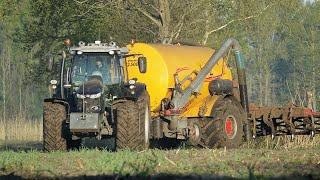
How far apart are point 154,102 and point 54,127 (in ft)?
9.73

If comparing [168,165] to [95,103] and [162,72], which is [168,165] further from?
[162,72]

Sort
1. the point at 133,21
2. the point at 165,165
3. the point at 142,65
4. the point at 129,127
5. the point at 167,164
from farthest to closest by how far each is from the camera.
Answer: the point at 133,21 < the point at 142,65 < the point at 129,127 < the point at 167,164 < the point at 165,165

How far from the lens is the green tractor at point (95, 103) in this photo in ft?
54.0

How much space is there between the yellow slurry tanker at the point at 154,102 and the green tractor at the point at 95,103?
0.07 feet

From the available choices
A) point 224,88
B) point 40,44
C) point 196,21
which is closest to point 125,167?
point 224,88

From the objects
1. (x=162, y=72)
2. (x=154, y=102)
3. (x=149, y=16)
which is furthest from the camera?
(x=149, y=16)

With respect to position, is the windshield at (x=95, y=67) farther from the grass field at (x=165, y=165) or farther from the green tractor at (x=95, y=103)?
the grass field at (x=165, y=165)

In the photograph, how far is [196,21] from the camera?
28.2 m

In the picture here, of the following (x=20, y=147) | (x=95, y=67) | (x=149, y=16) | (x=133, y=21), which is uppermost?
(x=149, y=16)

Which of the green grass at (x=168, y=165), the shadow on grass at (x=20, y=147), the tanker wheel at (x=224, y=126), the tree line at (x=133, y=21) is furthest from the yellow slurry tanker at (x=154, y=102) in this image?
the tree line at (x=133, y=21)

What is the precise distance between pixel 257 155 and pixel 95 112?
412 centimetres

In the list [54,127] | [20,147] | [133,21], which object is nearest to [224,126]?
[54,127]

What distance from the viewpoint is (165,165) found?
472 inches

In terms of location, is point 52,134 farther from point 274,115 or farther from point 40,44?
point 40,44
